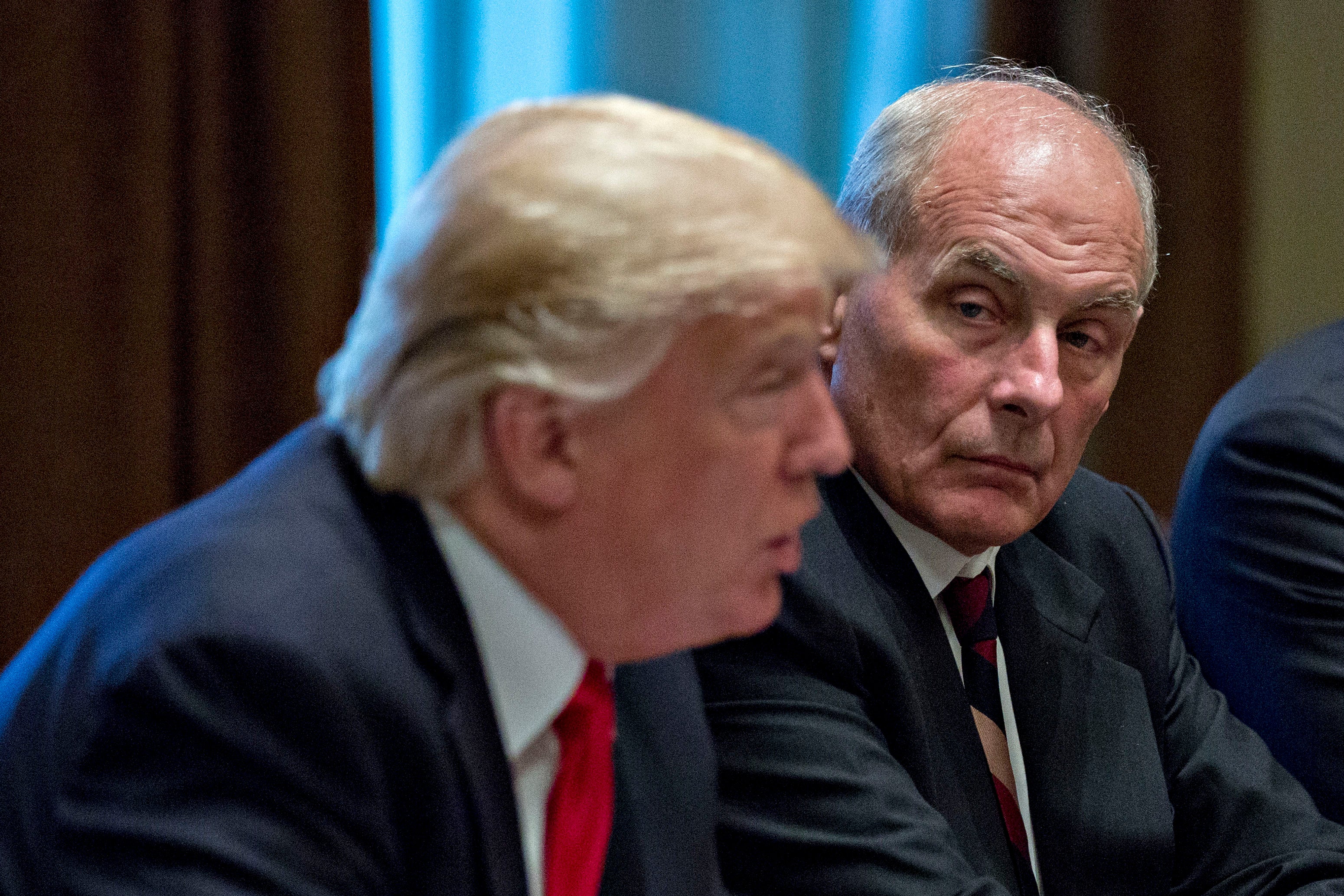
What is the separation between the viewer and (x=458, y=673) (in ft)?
3.16

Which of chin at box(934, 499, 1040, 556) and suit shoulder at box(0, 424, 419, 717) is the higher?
suit shoulder at box(0, 424, 419, 717)

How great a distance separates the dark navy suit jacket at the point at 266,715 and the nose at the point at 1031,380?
75cm

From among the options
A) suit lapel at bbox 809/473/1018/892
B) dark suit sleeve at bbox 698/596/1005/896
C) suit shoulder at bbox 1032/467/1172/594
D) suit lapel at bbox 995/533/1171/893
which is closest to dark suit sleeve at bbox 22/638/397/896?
dark suit sleeve at bbox 698/596/1005/896

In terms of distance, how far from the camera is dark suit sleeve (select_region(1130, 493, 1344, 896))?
1628 millimetres

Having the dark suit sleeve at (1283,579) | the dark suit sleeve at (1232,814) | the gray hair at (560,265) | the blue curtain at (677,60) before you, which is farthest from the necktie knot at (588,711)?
the blue curtain at (677,60)

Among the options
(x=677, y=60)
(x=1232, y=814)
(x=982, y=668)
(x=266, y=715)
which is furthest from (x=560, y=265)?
(x=677, y=60)

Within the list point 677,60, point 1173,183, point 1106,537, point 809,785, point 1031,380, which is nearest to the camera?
point 809,785

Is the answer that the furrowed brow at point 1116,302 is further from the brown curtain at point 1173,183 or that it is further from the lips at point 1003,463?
the brown curtain at point 1173,183

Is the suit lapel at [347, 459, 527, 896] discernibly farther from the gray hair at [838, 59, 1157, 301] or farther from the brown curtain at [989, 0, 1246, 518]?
the brown curtain at [989, 0, 1246, 518]

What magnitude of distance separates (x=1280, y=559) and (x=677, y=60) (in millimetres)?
1682

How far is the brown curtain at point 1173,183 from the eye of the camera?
126 inches

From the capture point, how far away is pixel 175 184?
2289mm

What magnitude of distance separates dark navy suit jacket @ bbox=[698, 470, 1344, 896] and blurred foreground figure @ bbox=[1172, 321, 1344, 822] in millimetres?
111

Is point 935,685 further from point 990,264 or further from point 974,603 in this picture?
point 990,264
